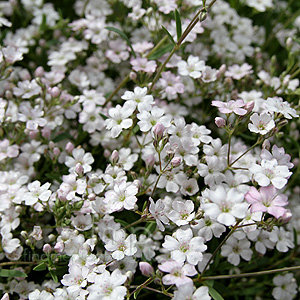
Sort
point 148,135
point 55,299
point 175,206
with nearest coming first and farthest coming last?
point 55,299, point 175,206, point 148,135

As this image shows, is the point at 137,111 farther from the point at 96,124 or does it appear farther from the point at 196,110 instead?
the point at 196,110

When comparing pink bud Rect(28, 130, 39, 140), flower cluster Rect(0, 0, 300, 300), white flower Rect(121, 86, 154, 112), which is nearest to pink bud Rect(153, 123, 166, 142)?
flower cluster Rect(0, 0, 300, 300)

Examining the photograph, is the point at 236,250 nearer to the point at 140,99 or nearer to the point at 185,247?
the point at 185,247

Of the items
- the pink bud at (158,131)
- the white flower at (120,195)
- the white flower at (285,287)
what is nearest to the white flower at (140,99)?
the pink bud at (158,131)

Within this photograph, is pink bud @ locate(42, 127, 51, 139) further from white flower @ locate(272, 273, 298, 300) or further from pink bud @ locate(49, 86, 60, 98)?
white flower @ locate(272, 273, 298, 300)

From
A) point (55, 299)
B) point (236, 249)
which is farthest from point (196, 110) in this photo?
point (55, 299)

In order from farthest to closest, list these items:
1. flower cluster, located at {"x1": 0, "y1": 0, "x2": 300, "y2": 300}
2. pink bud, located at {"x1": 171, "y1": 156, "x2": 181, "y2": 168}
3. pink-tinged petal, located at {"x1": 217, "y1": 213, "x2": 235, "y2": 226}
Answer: pink bud, located at {"x1": 171, "y1": 156, "x2": 181, "y2": 168}, flower cluster, located at {"x1": 0, "y1": 0, "x2": 300, "y2": 300}, pink-tinged petal, located at {"x1": 217, "y1": 213, "x2": 235, "y2": 226}

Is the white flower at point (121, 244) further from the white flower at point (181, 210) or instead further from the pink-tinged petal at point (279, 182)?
the pink-tinged petal at point (279, 182)

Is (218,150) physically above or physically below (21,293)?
above
